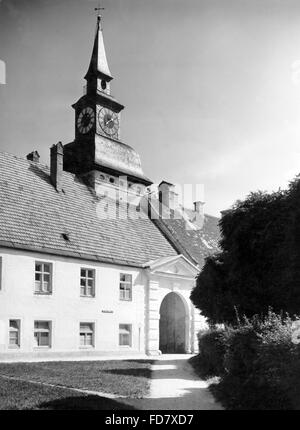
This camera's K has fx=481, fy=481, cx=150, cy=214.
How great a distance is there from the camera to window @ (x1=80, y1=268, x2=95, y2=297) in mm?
23891

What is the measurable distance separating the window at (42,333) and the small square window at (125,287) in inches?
194

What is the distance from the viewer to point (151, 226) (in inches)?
1248

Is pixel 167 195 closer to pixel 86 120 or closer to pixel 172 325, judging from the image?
pixel 86 120

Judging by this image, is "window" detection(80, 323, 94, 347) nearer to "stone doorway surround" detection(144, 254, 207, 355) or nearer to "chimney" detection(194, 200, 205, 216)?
"stone doorway surround" detection(144, 254, 207, 355)

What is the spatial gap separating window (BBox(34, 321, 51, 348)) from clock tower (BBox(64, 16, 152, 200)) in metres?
14.0

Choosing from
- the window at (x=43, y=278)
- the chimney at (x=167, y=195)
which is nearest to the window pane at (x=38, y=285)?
the window at (x=43, y=278)

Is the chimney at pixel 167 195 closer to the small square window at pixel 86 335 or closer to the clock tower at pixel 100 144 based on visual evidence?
the clock tower at pixel 100 144

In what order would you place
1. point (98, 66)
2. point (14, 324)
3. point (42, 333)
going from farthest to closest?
point (98, 66) < point (42, 333) < point (14, 324)

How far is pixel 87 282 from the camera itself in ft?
78.8

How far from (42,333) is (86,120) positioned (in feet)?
72.3

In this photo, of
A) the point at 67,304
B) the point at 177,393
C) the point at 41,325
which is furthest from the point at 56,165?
the point at 177,393

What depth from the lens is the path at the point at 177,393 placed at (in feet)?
33.4

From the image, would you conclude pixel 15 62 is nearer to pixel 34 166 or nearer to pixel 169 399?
pixel 169 399

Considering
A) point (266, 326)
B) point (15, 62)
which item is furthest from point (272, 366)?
point (15, 62)
